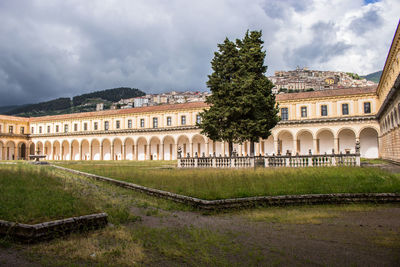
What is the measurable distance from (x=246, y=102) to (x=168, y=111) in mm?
30192

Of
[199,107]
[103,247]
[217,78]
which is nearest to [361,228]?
[103,247]

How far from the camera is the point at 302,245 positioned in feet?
16.2

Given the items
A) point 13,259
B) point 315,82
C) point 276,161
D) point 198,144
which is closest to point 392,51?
point 276,161

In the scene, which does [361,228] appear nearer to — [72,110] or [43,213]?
[43,213]

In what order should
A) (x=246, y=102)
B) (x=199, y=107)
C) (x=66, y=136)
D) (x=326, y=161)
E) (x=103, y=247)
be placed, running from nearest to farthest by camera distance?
(x=103, y=247), (x=326, y=161), (x=246, y=102), (x=199, y=107), (x=66, y=136)

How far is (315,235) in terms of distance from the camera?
5.55 metres

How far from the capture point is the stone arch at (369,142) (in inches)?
1534

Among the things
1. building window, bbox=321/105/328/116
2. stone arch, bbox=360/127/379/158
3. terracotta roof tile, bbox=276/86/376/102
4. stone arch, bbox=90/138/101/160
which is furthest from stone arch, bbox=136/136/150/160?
stone arch, bbox=360/127/379/158

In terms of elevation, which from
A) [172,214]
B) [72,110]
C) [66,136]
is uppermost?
[72,110]

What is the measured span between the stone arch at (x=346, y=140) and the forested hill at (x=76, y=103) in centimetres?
10587

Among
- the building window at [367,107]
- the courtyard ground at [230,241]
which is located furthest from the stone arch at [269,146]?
the courtyard ground at [230,241]

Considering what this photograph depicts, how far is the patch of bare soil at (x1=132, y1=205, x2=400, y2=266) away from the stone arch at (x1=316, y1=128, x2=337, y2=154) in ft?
117

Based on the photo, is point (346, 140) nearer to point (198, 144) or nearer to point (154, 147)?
point (198, 144)

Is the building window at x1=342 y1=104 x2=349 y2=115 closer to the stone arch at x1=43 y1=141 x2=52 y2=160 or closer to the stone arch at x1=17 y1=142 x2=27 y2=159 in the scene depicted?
the stone arch at x1=43 y1=141 x2=52 y2=160
